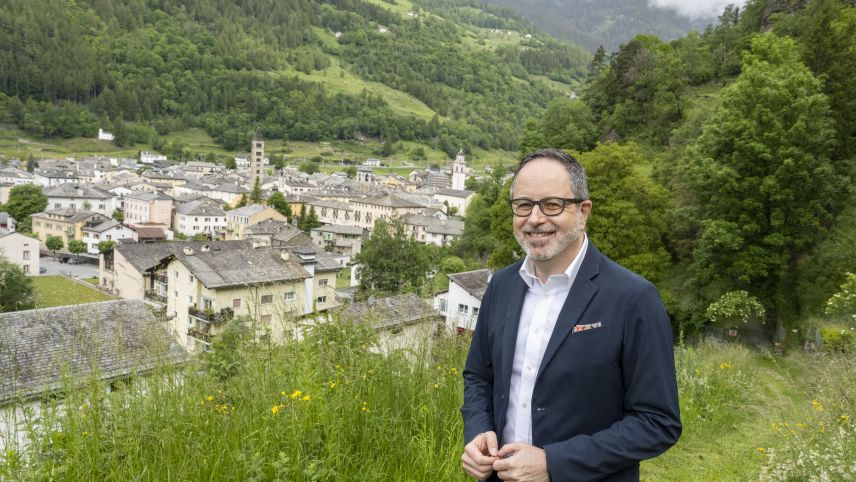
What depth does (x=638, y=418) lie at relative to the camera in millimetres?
2059

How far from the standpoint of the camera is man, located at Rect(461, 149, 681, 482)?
2.05 meters

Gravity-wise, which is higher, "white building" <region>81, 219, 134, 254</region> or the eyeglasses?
the eyeglasses

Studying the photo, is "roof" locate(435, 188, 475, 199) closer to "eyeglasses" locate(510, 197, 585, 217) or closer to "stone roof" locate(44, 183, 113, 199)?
"stone roof" locate(44, 183, 113, 199)

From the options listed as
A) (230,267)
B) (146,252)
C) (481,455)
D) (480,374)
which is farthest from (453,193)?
(481,455)

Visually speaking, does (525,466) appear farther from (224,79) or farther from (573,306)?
(224,79)

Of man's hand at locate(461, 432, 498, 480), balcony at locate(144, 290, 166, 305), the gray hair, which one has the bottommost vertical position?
balcony at locate(144, 290, 166, 305)

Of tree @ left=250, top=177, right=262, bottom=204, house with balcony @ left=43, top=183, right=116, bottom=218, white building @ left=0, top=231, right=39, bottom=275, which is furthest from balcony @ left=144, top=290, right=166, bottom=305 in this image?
tree @ left=250, top=177, right=262, bottom=204

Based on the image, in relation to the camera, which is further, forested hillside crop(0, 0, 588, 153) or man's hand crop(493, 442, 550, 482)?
forested hillside crop(0, 0, 588, 153)

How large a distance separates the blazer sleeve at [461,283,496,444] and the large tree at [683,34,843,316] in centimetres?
1407

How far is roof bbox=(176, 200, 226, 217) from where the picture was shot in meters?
68.2

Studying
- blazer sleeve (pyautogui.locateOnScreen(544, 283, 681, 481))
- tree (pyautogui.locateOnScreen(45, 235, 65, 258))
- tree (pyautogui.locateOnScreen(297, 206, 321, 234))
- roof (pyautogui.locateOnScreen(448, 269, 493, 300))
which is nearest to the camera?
blazer sleeve (pyautogui.locateOnScreen(544, 283, 681, 481))

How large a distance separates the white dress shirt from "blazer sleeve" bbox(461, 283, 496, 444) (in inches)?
6.6

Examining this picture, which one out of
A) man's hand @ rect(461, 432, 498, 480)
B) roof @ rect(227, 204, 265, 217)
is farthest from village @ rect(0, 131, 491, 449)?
man's hand @ rect(461, 432, 498, 480)

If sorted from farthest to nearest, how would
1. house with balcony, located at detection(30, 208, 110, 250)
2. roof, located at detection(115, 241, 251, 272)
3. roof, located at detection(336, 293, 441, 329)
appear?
house with balcony, located at detection(30, 208, 110, 250) → roof, located at detection(115, 241, 251, 272) → roof, located at detection(336, 293, 441, 329)
